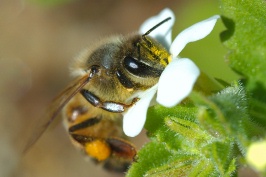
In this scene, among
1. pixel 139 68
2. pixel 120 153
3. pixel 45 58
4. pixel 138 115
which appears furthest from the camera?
pixel 45 58

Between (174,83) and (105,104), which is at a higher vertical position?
(105,104)

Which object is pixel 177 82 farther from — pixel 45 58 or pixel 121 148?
pixel 45 58

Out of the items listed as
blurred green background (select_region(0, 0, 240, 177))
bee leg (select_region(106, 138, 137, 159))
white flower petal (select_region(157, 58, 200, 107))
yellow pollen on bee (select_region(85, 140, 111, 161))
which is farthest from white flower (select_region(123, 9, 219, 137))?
blurred green background (select_region(0, 0, 240, 177))

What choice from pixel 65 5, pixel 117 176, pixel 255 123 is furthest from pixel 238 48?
pixel 65 5

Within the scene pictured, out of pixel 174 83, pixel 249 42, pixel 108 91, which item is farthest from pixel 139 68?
pixel 249 42

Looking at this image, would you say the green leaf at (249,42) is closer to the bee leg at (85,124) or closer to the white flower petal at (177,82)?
the white flower petal at (177,82)

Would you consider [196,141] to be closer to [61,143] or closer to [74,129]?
[74,129]

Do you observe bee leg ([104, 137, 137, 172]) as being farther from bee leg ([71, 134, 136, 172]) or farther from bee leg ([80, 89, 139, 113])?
bee leg ([80, 89, 139, 113])
